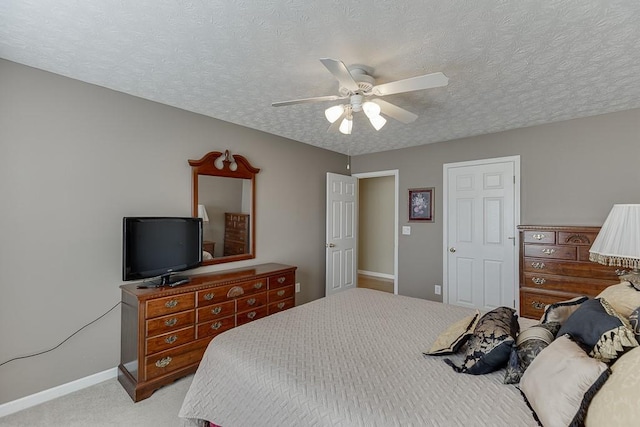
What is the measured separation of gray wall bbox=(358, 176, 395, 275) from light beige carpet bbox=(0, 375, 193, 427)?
492 cm

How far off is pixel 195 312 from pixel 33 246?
4.08ft

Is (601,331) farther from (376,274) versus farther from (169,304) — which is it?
(376,274)

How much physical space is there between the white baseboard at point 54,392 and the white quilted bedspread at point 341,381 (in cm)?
145

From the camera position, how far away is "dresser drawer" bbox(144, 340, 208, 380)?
2.30m

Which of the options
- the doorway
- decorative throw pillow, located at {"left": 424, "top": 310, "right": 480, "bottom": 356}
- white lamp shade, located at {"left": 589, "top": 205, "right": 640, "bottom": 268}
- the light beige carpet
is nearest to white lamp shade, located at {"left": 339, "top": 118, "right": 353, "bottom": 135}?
decorative throw pillow, located at {"left": 424, "top": 310, "right": 480, "bottom": 356}

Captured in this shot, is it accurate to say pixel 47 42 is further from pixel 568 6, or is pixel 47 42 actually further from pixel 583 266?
pixel 583 266

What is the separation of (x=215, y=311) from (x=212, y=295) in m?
0.15

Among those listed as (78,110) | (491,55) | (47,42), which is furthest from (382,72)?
(78,110)

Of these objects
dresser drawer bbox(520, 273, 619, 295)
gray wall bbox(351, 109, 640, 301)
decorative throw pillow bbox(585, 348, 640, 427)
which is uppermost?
gray wall bbox(351, 109, 640, 301)

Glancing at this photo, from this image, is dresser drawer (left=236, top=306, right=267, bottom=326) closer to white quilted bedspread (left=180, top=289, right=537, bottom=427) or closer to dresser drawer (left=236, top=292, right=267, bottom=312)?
dresser drawer (left=236, top=292, right=267, bottom=312)

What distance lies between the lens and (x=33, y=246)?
218 centimetres

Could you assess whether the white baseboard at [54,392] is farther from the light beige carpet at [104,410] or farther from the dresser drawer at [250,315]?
the dresser drawer at [250,315]

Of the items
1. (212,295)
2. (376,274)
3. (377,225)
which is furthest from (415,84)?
(376,274)

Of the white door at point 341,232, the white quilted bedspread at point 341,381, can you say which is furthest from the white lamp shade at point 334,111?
the white door at point 341,232
